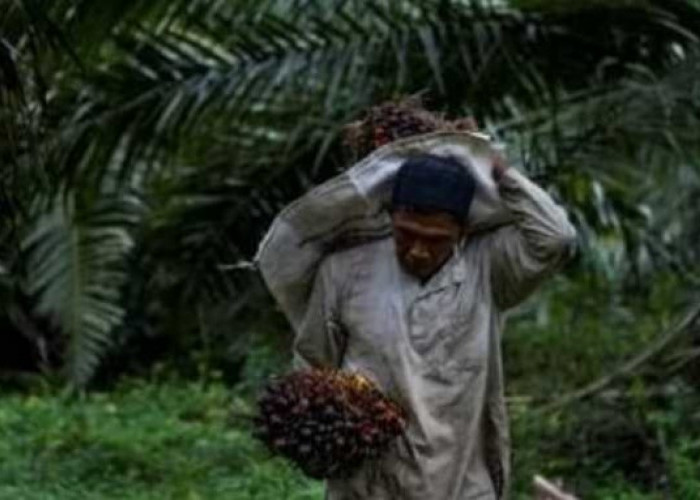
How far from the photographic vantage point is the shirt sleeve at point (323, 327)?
5.77 m

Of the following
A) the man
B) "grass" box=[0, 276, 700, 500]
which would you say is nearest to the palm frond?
"grass" box=[0, 276, 700, 500]

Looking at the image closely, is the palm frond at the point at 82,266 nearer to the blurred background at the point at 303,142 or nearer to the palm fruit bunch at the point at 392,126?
the blurred background at the point at 303,142

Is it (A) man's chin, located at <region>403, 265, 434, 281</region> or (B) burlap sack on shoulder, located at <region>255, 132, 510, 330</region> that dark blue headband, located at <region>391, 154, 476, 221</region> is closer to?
(B) burlap sack on shoulder, located at <region>255, 132, 510, 330</region>

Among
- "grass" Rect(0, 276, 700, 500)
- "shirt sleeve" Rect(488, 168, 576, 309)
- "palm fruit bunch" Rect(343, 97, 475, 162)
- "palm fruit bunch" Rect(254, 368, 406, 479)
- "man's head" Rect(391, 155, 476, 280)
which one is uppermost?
"palm fruit bunch" Rect(343, 97, 475, 162)

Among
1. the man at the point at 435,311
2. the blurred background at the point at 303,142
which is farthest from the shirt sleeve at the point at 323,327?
the blurred background at the point at 303,142

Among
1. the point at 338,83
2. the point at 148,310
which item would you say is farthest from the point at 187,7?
the point at 148,310

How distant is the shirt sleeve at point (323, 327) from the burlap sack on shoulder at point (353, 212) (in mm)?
27

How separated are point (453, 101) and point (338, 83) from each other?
1.60ft

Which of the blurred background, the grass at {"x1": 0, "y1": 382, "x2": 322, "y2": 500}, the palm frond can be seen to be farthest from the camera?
the palm frond

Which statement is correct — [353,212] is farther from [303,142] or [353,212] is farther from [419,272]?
[303,142]

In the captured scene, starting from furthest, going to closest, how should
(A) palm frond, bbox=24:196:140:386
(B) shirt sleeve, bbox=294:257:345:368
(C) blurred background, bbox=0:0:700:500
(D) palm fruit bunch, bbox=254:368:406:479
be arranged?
(A) palm frond, bbox=24:196:140:386 < (C) blurred background, bbox=0:0:700:500 < (B) shirt sleeve, bbox=294:257:345:368 < (D) palm fruit bunch, bbox=254:368:406:479

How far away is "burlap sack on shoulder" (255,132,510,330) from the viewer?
5.68m

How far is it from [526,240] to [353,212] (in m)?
0.41

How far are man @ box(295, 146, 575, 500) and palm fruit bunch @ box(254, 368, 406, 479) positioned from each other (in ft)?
0.29
